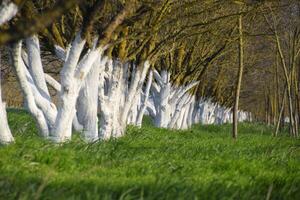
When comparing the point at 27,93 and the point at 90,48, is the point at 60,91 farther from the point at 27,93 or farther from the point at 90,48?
the point at 90,48

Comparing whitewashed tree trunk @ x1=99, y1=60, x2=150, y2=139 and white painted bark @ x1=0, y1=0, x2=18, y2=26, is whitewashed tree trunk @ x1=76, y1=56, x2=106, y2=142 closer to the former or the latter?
whitewashed tree trunk @ x1=99, y1=60, x2=150, y2=139

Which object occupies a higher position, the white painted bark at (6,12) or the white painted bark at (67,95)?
the white painted bark at (6,12)

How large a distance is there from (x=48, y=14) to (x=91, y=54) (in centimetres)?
627

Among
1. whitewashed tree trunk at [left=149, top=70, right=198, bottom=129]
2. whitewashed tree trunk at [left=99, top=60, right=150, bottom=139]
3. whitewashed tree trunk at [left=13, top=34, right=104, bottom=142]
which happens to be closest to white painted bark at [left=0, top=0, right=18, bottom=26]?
whitewashed tree trunk at [left=13, top=34, right=104, bottom=142]

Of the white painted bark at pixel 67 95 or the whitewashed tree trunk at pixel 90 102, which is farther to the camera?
the whitewashed tree trunk at pixel 90 102

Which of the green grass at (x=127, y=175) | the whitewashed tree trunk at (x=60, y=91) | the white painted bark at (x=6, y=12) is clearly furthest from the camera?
the whitewashed tree trunk at (x=60, y=91)

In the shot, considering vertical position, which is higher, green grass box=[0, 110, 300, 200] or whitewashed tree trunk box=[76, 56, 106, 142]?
whitewashed tree trunk box=[76, 56, 106, 142]

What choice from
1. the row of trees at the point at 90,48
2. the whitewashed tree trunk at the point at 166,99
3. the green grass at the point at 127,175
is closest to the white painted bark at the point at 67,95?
the row of trees at the point at 90,48

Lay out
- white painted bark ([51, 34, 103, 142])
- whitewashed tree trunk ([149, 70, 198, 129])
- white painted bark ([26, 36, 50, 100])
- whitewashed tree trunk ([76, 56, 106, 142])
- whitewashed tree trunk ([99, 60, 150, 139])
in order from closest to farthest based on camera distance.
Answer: white painted bark ([51, 34, 103, 142]), white painted bark ([26, 36, 50, 100]), whitewashed tree trunk ([76, 56, 106, 142]), whitewashed tree trunk ([99, 60, 150, 139]), whitewashed tree trunk ([149, 70, 198, 129])

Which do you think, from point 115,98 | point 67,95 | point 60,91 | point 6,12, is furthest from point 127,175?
point 115,98

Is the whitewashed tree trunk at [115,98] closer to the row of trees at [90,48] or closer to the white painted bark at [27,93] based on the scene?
the row of trees at [90,48]

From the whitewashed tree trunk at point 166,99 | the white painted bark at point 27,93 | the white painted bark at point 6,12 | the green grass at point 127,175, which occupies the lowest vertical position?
the green grass at point 127,175

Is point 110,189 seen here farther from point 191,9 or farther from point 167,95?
point 167,95

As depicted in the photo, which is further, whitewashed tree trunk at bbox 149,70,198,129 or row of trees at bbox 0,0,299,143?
whitewashed tree trunk at bbox 149,70,198,129
